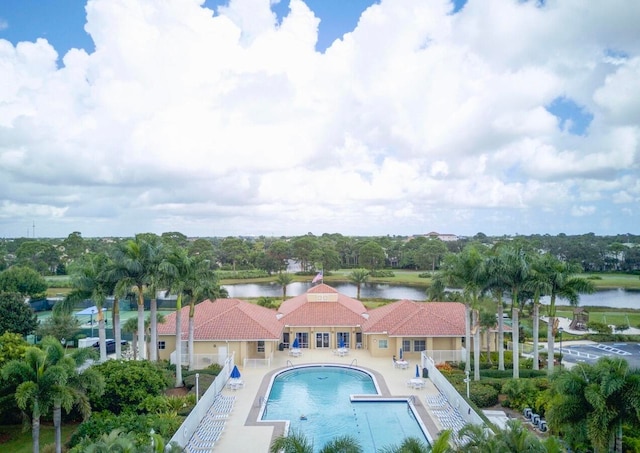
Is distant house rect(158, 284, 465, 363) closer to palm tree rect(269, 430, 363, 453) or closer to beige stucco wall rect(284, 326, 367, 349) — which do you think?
beige stucco wall rect(284, 326, 367, 349)

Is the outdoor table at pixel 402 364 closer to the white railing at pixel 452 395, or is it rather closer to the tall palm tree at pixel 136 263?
the white railing at pixel 452 395

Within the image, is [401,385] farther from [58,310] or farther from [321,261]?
[321,261]

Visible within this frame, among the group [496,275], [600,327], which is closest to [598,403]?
[496,275]

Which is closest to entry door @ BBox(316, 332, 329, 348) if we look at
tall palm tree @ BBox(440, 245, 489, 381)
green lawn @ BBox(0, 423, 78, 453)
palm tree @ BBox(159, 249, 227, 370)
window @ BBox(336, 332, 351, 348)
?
window @ BBox(336, 332, 351, 348)

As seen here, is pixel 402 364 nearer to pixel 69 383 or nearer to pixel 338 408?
pixel 338 408

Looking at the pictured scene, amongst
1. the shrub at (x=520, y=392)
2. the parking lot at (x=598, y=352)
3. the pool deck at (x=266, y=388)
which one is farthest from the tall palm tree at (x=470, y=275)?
the parking lot at (x=598, y=352)

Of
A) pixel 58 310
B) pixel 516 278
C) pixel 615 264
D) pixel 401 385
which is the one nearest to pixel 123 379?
pixel 58 310
